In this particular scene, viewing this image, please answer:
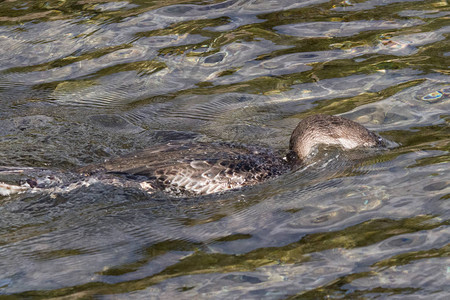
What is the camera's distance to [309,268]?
5.27 metres

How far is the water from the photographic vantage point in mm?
5316

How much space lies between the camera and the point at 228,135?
8422 mm

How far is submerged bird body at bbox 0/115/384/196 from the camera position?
6863 mm

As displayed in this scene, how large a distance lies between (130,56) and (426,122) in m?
4.69

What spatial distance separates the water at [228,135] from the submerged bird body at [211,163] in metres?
0.15

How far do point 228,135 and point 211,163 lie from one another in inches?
59.8

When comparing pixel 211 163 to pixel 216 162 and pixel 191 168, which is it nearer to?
pixel 216 162

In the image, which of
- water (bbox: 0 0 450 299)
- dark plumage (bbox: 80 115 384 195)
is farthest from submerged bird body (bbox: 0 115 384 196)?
water (bbox: 0 0 450 299)

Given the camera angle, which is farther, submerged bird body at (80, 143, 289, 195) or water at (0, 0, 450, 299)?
submerged bird body at (80, 143, 289, 195)

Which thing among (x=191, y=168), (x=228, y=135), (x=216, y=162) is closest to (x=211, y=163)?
(x=216, y=162)

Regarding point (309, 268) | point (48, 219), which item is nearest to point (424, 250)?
point (309, 268)

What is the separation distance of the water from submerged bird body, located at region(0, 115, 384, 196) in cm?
15

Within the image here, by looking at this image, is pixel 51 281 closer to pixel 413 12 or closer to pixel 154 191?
pixel 154 191

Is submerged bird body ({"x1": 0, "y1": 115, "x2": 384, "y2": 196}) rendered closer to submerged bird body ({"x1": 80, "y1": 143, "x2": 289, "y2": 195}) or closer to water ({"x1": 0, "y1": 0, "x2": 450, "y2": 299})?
submerged bird body ({"x1": 80, "y1": 143, "x2": 289, "y2": 195})
